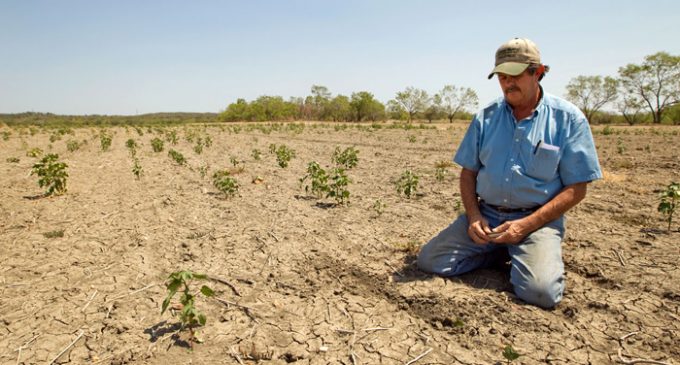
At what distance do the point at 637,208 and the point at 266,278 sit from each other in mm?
4949

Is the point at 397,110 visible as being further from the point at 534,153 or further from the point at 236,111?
the point at 534,153

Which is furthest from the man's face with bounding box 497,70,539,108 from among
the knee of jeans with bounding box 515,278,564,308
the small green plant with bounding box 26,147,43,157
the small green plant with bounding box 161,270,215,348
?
the small green plant with bounding box 26,147,43,157

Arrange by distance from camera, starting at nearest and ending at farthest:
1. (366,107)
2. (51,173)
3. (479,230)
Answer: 1. (479,230)
2. (51,173)
3. (366,107)

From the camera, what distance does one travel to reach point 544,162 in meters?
2.84

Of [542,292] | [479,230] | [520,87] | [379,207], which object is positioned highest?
[520,87]

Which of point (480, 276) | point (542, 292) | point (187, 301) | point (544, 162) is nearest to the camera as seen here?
point (187, 301)

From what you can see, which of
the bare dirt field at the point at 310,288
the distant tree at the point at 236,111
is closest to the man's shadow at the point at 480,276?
the bare dirt field at the point at 310,288

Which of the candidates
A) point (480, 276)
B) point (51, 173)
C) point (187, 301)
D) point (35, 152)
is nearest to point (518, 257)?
point (480, 276)

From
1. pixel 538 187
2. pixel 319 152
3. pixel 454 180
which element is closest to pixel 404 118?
pixel 319 152

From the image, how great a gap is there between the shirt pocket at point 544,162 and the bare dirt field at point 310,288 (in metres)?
0.90

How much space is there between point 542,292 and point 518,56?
5.34ft

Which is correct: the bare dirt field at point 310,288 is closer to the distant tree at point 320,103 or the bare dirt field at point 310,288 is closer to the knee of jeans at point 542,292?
the knee of jeans at point 542,292

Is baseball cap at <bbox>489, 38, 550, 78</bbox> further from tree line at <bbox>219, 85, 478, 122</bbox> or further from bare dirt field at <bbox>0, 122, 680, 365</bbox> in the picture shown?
tree line at <bbox>219, 85, 478, 122</bbox>

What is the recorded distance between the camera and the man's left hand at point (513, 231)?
2842 millimetres
